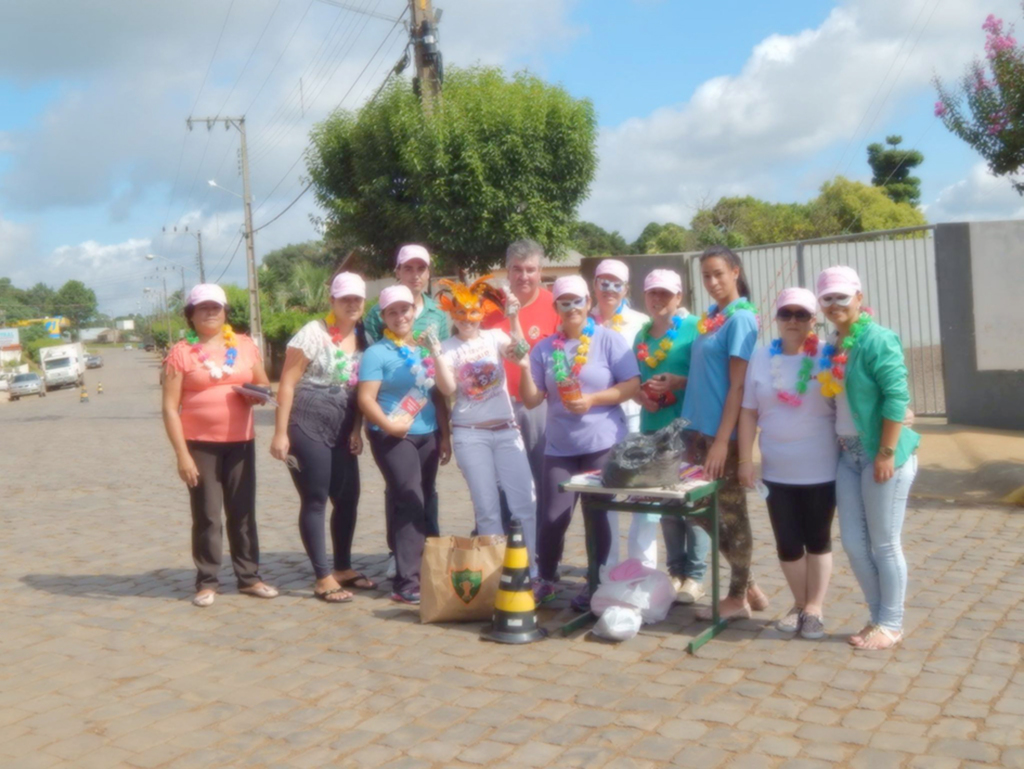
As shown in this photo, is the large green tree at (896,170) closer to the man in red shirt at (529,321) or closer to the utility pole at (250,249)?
the utility pole at (250,249)

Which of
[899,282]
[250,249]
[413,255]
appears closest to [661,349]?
[413,255]

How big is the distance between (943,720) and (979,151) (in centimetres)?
635

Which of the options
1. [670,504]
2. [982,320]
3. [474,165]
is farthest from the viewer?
[474,165]

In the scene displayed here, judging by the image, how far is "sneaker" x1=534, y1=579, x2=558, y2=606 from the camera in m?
6.20

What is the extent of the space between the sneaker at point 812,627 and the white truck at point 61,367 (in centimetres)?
6193

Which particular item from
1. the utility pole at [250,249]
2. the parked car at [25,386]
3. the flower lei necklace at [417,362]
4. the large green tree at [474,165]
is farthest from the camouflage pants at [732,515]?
the parked car at [25,386]

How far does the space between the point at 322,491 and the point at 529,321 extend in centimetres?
164

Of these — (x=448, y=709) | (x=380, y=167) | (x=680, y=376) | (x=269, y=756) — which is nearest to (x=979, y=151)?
(x=680, y=376)

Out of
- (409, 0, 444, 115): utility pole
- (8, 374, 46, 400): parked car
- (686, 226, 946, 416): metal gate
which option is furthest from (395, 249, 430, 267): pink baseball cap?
(8, 374, 46, 400): parked car

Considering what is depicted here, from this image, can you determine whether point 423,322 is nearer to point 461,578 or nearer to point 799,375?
point 461,578

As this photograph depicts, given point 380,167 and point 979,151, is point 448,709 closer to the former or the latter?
point 979,151

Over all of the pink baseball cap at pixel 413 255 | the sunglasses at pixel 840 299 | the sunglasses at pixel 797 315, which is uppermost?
the pink baseball cap at pixel 413 255

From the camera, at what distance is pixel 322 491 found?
6547mm

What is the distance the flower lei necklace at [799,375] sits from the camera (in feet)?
17.0
